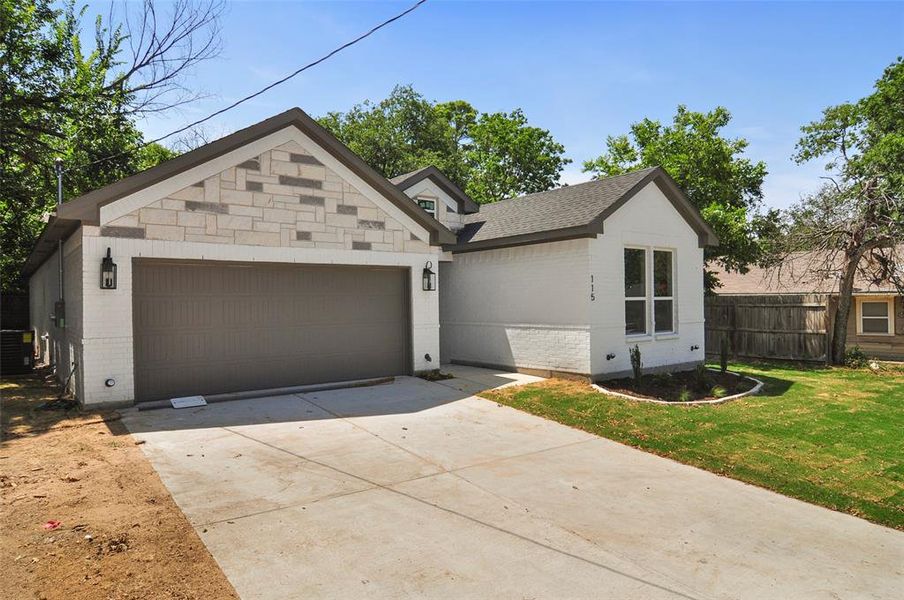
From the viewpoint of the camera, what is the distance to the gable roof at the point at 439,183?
15.8m

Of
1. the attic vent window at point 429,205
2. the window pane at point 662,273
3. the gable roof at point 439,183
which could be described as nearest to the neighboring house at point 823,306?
the window pane at point 662,273

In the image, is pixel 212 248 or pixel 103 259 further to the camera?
pixel 212 248

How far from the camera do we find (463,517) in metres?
4.71

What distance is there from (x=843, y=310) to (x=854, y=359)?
1.51 meters

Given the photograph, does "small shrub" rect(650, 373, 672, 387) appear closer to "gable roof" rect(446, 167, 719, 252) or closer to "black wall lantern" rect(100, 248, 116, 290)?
"gable roof" rect(446, 167, 719, 252)

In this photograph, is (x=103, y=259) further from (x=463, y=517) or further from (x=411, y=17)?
(x=463, y=517)

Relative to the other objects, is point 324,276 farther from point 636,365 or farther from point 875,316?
point 875,316

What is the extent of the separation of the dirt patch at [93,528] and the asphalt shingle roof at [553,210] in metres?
8.85

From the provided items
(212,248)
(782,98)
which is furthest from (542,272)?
(782,98)

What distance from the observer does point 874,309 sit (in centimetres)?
2003

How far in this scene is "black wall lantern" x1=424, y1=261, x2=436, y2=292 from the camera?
38.0 feet

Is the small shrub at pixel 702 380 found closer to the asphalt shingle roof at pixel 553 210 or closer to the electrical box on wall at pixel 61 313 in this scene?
the asphalt shingle roof at pixel 553 210

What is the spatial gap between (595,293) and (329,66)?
676 centimetres

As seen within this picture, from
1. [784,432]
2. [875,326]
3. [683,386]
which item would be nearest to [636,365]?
[683,386]
